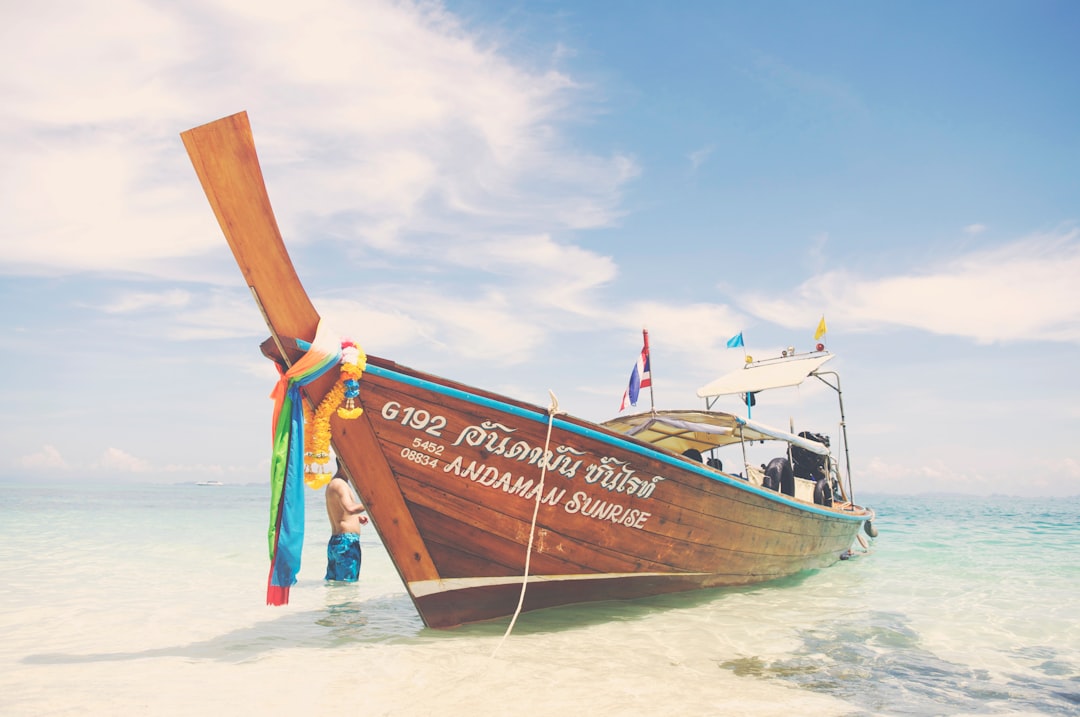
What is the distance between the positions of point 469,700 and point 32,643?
3.66 metres

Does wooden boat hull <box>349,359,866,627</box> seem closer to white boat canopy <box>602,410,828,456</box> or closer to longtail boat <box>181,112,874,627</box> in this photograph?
longtail boat <box>181,112,874,627</box>

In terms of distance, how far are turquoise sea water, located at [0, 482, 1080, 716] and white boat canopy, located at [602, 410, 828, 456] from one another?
186 centimetres

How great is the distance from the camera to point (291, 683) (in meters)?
4.05


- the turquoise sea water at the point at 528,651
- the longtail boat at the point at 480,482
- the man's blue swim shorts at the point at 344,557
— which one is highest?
the longtail boat at the point at 480,482

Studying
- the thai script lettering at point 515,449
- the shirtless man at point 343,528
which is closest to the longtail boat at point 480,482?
the thai script lettering at point 515,449

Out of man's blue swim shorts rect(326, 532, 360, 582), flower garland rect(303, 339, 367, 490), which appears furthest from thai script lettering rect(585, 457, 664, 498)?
man's blue swim shorts rect(326, 532, 360, 582)

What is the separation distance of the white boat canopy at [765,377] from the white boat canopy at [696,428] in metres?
1.16

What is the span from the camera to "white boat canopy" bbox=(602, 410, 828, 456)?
24.7ft

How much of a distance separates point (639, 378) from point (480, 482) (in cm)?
406

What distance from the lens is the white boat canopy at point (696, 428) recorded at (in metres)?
7.53

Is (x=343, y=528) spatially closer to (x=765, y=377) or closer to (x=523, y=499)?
(x=523, y=499)

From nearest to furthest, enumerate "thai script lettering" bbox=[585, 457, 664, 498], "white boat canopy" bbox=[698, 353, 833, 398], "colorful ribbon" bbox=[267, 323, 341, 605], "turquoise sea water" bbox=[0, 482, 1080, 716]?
"turquoise sea water" bbox=[0, 482, 1080, 716]
"colorful ribbon" bbox=[267, 323, 341, 605]
"thai script lettering" bbox=[585, 457, 664, 498]
"white boat canopy" bbox=[698, 353, 833, 398]

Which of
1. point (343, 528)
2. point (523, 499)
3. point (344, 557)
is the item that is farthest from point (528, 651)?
point (344, 557)

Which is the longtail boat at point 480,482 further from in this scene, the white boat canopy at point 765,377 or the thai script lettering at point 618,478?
the white boat canopy at point 765,377
